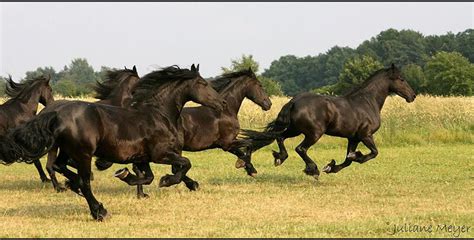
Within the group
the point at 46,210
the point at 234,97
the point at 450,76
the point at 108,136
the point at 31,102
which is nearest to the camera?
the point at 108,136

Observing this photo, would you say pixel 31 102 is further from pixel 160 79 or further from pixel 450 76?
pixel 450 76

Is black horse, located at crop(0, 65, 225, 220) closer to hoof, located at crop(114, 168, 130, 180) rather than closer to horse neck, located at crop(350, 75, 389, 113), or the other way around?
hoof, located at crop(114, 168, 130, 180)

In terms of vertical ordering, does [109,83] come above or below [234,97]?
above

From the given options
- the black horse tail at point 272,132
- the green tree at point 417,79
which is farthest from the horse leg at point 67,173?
the green tree at point 417,79

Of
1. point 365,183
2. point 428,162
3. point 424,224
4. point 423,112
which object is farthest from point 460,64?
point 424,224

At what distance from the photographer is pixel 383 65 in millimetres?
97062

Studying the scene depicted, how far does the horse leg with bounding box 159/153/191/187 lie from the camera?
28.2 feet

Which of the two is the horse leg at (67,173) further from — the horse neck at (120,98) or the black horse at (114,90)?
the horse neck at (120,98)

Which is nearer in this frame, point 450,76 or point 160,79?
point 160,79

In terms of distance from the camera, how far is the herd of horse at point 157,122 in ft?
26.7

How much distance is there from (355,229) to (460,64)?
6525 centimetres

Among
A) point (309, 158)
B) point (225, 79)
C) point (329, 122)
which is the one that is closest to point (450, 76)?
point (329, 122)

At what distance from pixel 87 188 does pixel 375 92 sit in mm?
6364

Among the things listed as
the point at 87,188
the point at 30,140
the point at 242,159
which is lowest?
the point at 87,188
